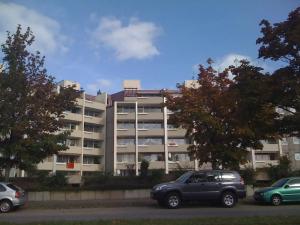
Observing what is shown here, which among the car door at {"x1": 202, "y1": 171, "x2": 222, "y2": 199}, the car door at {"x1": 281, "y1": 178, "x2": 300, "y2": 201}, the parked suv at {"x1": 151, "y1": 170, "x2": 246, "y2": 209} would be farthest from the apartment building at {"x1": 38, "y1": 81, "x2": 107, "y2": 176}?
the car door at {"x1": 281, "y1": 178, "x2": 300, "y2": 201}

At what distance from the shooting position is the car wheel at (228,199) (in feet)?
70.2

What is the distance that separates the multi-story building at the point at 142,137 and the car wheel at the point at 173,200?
5349 centimetres

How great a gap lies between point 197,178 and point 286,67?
771 cm

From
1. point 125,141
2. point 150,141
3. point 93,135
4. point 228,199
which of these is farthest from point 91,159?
point 228,199

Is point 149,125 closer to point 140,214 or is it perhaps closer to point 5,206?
point 5,206

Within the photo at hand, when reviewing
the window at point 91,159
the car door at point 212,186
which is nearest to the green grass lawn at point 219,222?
the car door at point 212,186

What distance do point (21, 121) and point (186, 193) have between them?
10718 millimetres

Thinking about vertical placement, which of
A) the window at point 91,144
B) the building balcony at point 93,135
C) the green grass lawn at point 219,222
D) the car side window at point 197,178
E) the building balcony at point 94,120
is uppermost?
the building balcony at point 94,120

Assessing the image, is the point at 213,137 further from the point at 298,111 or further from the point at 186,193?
the point at 298,111

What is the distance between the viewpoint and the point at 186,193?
70.0ft

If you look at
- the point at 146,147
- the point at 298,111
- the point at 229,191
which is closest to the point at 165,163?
the point at 146,147

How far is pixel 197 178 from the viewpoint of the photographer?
858 inches

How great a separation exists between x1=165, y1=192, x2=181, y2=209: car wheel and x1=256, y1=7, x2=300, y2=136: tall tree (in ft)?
20.7

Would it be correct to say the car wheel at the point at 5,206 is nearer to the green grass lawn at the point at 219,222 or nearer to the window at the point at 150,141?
the green grass lawn at the point at 219,222
